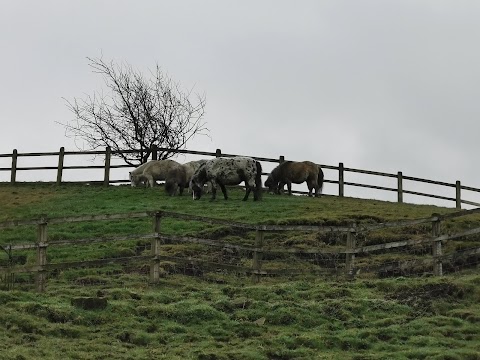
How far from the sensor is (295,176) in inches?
1261

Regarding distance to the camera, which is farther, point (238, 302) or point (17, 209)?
point (17, 209)

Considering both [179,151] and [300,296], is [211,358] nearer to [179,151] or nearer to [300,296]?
[300,296]

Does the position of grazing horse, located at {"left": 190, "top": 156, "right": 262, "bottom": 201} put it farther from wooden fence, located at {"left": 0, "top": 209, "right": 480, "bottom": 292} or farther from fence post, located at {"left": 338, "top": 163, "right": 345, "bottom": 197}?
wooden fence, located at {"left": 0, "top": 209, "right": 480, "bottom": 292}

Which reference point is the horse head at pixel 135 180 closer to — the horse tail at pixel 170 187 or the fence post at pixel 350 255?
the horse tail at pixel 170 187

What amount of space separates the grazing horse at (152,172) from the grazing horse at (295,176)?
3691mm

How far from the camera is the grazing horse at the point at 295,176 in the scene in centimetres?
3203

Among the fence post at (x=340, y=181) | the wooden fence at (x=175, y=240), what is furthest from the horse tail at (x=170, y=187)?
the wooden fence at (x=175, y=240)

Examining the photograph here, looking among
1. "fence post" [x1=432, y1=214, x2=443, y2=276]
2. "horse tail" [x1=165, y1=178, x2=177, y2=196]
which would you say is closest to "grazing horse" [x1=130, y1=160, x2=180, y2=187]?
"horse tail" [x1=165, y1=178, x2=177, y2=196]

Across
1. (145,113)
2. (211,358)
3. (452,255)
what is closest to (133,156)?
(145,113)

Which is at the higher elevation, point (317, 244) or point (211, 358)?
point (317, 244)

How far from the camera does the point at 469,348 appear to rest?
12.5 meters

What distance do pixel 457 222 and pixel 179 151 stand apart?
41.9 ft

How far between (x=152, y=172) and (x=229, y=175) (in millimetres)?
4377

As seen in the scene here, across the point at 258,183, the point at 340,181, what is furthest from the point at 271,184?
the point at 258,183
